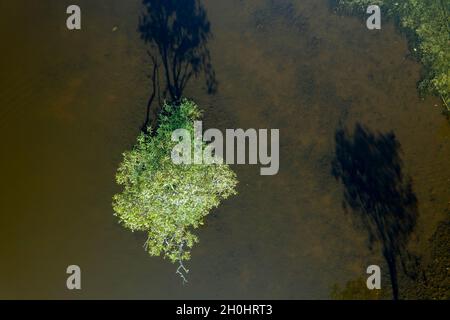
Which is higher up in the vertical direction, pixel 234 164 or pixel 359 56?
pixel 359 56

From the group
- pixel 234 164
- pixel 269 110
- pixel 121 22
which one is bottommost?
pixel 234 164

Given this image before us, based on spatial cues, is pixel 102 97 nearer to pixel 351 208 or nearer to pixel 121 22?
pixel 121 22

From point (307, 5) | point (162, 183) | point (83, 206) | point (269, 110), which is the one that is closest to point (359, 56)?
point (307, 5)

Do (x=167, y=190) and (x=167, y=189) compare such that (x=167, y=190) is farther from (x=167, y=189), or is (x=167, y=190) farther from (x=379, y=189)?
(x=379, y=189)

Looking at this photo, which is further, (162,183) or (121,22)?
(121,22)
